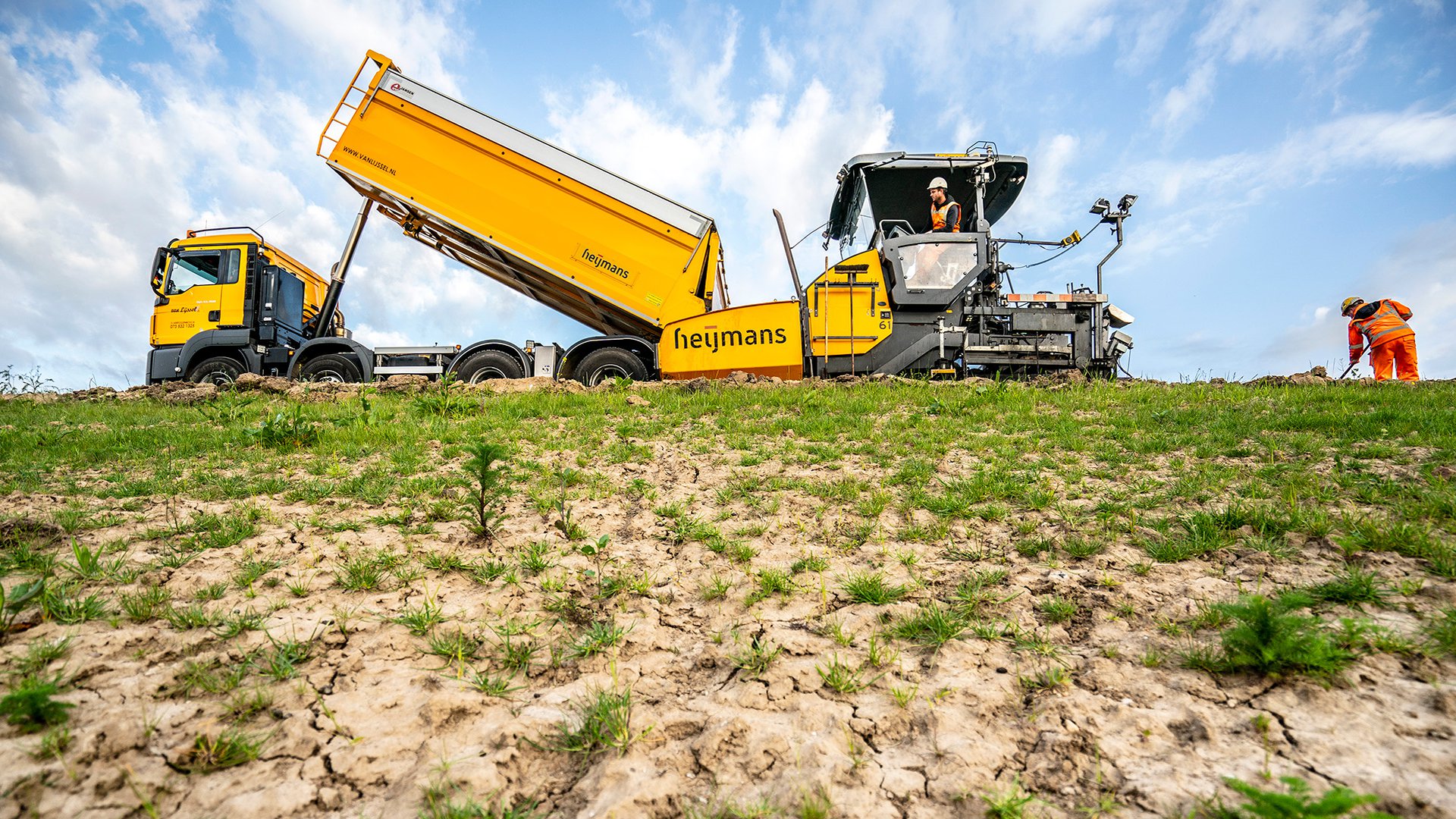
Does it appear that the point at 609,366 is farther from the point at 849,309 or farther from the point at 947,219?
the point at 947,219

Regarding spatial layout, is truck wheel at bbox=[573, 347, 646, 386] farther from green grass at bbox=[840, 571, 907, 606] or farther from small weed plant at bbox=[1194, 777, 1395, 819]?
small weed plant at bbox=[1194, 777, 1395, 819]

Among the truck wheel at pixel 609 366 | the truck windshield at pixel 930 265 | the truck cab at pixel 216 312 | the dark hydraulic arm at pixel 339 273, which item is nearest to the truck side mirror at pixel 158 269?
the truck cab at pixel 216 312

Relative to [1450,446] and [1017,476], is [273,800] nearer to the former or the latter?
[1017,476]

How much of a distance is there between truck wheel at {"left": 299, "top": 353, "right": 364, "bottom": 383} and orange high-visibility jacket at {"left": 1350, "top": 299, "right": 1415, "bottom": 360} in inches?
655

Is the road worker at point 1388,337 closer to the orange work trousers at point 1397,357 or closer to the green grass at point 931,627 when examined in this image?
the orange work trousers at point 1397,357

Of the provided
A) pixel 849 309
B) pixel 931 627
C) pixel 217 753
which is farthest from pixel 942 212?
pixel 217 753

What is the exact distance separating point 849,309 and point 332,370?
27.5 ft

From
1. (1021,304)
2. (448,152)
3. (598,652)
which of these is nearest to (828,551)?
(598,652)

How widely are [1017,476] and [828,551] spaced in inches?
72.3

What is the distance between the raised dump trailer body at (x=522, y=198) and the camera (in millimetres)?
9711

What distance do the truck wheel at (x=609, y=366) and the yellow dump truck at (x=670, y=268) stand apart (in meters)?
0.02

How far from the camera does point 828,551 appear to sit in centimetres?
375

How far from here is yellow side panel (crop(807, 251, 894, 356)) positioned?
31.4 ft

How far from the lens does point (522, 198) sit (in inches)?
388
